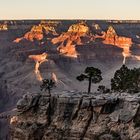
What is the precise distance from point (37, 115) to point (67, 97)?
16.6ft

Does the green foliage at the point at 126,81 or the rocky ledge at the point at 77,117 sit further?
the green foliage at the point at 126,81

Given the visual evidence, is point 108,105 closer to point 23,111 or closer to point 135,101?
point 135,101

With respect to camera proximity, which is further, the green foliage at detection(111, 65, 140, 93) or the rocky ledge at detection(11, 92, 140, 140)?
the green foliage at detection(111, 65, 140, 93)

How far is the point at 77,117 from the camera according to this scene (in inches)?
2790

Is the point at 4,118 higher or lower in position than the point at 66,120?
lower

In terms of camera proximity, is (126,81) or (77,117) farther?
(126,81)

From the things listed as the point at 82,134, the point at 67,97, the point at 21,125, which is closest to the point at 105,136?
the point at 82,134

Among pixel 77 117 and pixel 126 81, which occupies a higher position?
pixel 126 81

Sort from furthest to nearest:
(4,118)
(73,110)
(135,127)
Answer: (4,118), (73,110), (135,127)

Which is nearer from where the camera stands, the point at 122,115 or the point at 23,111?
the point at 122,115

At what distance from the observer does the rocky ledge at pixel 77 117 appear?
67625 mm

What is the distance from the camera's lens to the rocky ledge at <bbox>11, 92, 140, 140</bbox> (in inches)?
2662

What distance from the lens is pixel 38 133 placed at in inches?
2847

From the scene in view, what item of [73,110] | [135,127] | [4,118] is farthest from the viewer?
[4,118]
